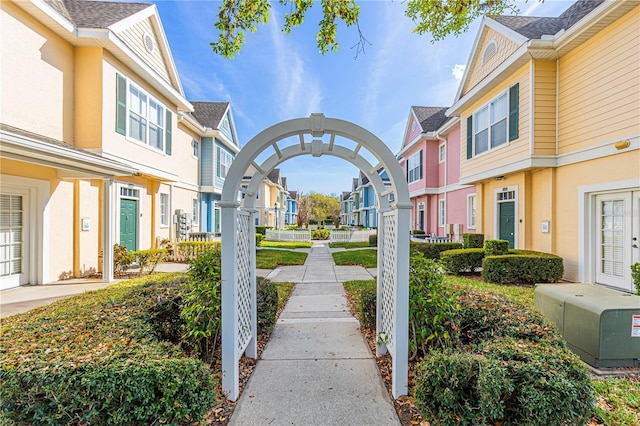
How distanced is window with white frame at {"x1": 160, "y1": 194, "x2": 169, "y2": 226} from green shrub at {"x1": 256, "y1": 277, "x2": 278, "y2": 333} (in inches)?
357

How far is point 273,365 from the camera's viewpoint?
11.2ft

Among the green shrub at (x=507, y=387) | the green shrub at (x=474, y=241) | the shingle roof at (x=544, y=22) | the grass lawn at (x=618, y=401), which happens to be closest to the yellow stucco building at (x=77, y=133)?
the green shrub at (x=507, y=387)

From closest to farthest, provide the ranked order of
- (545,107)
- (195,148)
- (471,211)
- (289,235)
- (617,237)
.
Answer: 1. (617,237)
2. (545,107)
3. (471,211)
4. (195,148)
5. (289,235)

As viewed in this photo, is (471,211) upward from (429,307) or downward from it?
upward

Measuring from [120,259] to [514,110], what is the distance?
1261 cm

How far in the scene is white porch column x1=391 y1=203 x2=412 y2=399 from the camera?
2807 mm

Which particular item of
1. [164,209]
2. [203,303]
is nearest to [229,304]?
[203,303]

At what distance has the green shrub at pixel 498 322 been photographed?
2544 millimetres

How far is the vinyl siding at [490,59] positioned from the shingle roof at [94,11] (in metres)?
11.9

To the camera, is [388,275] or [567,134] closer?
[388,275]

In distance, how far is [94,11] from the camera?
27.1 ft

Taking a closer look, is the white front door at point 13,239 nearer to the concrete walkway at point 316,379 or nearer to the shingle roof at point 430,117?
the concrete walkway at point 316,379

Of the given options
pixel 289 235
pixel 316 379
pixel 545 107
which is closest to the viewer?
pixel 316 379

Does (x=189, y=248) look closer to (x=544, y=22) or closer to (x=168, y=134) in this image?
(x=168, y=134)
